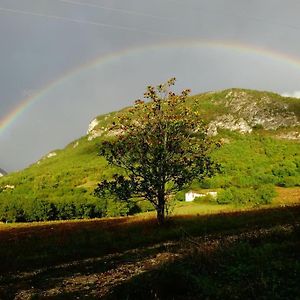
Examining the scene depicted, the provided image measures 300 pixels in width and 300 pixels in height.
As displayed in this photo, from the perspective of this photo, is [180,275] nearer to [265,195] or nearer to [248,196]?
[265,195]

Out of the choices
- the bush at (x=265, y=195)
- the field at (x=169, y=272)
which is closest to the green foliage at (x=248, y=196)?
the bush at (x=265, y=195)

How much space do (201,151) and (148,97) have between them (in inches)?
234

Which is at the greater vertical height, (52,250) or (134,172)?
(134,172)

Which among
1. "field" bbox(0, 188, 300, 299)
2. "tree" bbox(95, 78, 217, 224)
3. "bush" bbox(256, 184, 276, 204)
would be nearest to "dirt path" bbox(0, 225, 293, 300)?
"field" bbox(0, 188, 300, 299)

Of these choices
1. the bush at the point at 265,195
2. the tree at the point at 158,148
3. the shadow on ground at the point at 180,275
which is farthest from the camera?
the bush at the point at 265,195

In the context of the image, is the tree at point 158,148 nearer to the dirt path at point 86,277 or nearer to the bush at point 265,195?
the dirt path at point 86,277

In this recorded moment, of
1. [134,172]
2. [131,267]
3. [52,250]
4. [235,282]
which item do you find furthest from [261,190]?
[235,282]

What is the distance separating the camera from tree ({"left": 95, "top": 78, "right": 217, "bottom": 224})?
103 ft

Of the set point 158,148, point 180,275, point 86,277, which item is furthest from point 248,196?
point 180,275

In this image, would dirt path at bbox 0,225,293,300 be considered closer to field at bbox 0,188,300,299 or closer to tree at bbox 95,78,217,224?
field at bbox 0,188,300,299

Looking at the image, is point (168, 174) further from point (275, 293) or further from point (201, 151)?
point (275, 293)

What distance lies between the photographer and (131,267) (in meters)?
15.7

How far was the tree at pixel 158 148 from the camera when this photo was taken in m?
31.3

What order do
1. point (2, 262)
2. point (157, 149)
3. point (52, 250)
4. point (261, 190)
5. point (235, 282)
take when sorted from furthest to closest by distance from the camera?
point (261, 190)
point (157, 149)
point (52, 250)
point (2, 262)
point (235, 282)
